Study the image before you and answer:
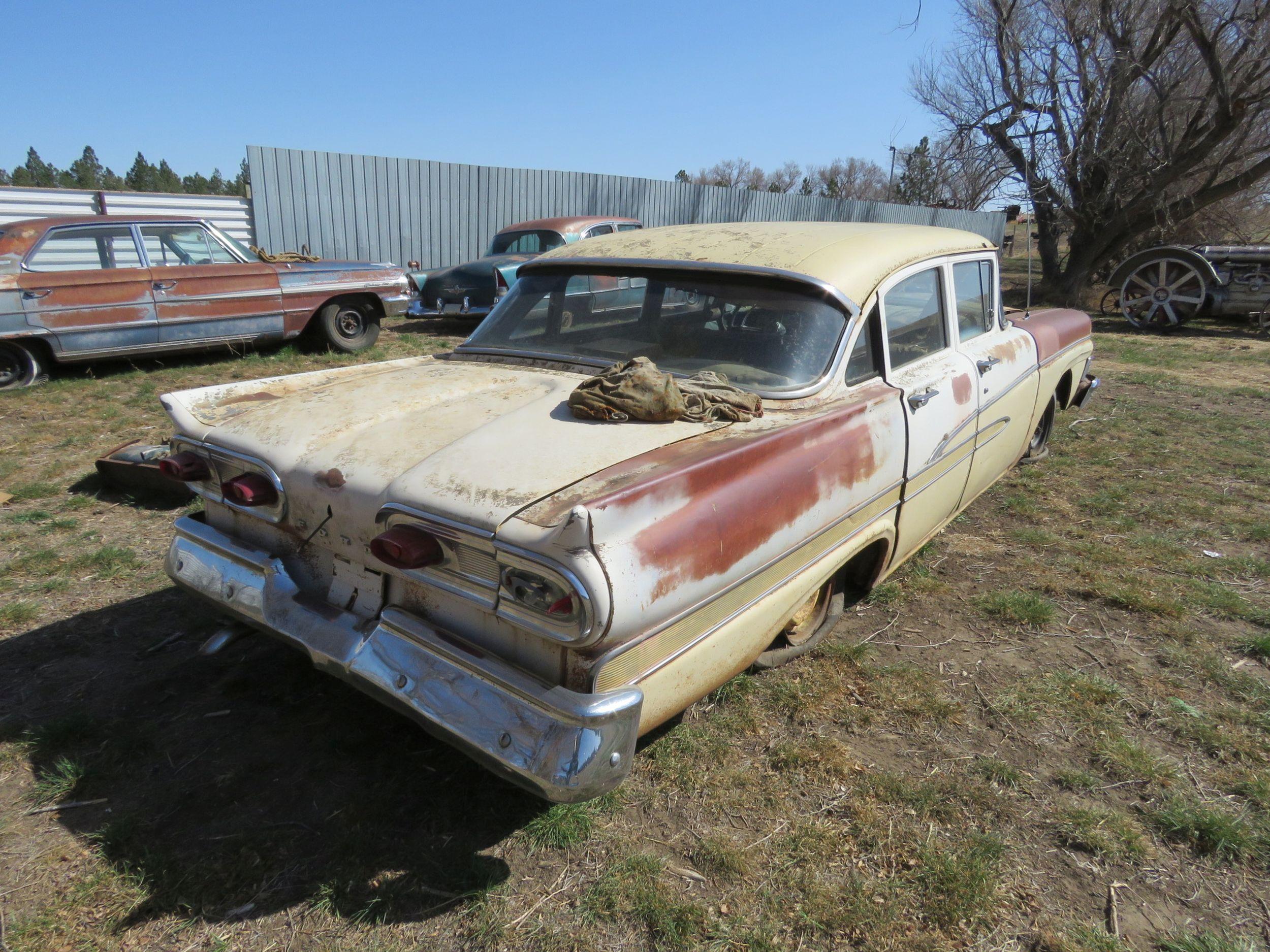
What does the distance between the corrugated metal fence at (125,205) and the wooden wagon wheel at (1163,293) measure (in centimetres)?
1328

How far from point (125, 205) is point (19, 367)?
5957 mm

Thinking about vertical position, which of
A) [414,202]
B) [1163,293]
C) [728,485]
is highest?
[414,202]

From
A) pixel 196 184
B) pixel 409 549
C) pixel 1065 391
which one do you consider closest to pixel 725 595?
pixel 409 549

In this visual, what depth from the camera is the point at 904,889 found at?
2080mm

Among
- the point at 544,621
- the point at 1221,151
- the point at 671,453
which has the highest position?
the point at 1221,151

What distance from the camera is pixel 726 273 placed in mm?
2990

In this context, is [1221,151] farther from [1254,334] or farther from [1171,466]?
[1171,466]

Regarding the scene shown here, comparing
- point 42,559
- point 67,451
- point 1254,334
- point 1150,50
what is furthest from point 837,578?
point 1150,50

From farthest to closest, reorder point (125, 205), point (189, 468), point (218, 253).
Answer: point (125, 205) → point (218, 253) → point (189, 468)

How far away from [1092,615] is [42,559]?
15.9 ft

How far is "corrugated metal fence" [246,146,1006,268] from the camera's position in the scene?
12070 mm

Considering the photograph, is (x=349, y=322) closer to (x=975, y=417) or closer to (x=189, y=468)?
(x=189, y=468)

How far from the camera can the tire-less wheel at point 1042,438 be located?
538 cm

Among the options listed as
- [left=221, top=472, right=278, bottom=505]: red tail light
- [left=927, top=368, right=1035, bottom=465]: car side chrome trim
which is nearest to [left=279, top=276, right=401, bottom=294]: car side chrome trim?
[left=221, top=472, right=278, bottom=505]: red tail light
